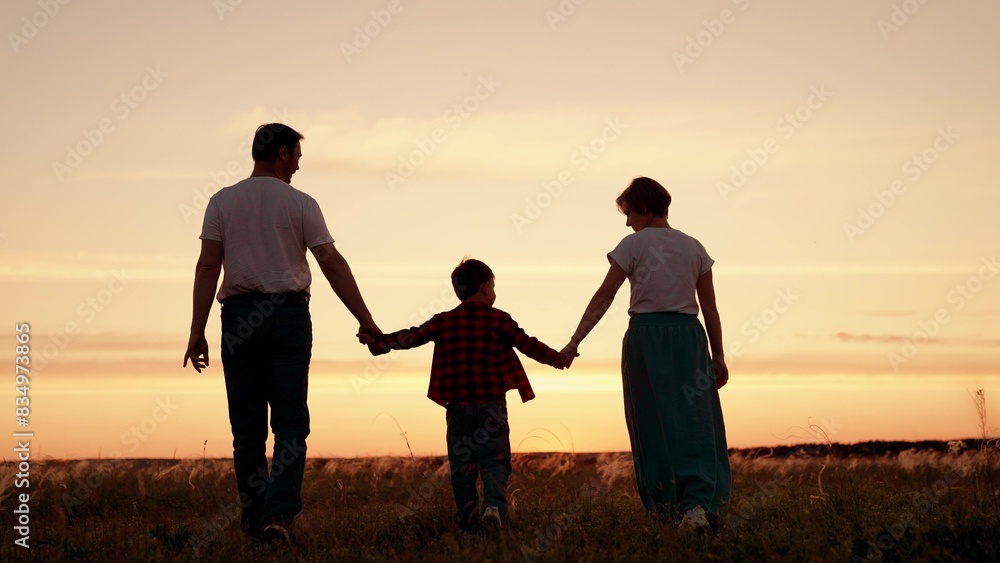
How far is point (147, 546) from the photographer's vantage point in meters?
6.52

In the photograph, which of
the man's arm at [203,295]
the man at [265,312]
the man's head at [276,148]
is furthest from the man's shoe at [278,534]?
the man's head at [276,148]

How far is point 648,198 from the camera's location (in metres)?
7.05

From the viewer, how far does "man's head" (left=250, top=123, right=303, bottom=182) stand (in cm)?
660

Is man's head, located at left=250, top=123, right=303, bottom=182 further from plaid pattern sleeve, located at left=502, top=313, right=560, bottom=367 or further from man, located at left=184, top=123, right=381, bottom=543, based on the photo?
plaid pattern sleeve, located at left=502, top=313, right=560, bottom=367

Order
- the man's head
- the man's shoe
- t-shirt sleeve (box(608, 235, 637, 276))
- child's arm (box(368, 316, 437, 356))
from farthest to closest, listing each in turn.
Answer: child's arm (box(368, 316, 437, 356)) < t-shirt sleeve (box(608, 235, 637, 276)) < the man's head < the man's shoe

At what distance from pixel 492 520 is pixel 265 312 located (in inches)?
81.6

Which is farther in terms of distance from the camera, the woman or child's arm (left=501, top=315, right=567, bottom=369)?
child's arm (left=501, top=315, right=567, bottom=369)

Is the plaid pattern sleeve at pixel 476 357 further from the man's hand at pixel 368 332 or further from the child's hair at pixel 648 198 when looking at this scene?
the child's hair at pixel 648 198

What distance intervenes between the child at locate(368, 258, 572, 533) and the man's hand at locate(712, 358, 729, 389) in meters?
1.07

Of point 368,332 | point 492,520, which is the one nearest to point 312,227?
point 368,332

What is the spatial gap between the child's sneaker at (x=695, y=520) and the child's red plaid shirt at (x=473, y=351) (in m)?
1.38

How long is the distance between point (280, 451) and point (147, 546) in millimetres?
1203

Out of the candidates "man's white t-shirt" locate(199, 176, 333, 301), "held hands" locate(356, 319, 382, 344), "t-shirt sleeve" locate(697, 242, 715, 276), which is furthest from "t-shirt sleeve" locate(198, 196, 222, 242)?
"t-shirt sleeve" locate(697, 242, 715, 276)

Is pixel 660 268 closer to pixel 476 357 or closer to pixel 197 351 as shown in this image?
pixel 476 357
